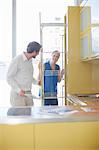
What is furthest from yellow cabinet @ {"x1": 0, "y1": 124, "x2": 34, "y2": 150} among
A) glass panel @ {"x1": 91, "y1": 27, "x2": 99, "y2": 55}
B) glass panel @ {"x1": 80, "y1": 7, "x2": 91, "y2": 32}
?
glass panel @ {"x1": 80, "y1": 7, "x2": 91, "y2": 32}

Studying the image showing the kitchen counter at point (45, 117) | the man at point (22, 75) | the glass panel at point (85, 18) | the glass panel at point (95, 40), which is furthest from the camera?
the man at point (22, 75)

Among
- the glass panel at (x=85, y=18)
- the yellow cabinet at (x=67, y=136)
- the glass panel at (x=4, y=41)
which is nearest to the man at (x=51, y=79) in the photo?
the glass panel at (x=85, y=18)

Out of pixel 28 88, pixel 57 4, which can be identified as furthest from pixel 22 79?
pixel 57 4

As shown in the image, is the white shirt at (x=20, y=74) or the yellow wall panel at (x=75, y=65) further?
the yellow wall panel at (x=75, y=65)

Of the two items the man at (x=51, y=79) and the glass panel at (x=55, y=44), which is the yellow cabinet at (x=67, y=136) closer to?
the man at (x=51, y=79)

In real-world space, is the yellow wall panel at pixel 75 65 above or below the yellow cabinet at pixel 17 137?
above

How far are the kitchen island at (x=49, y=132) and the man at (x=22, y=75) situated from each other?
1556mm

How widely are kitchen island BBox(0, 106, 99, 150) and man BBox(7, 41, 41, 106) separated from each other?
5.10 feet

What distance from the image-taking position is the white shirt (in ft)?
10.4

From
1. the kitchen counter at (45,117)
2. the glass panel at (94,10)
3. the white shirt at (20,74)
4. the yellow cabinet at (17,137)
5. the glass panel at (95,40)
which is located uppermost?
the glass panel at (94,10)

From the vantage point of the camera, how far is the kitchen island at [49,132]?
5.23ft

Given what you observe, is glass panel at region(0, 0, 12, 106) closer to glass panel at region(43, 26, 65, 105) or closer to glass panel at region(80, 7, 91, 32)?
glass panel at region(43, 26, 65, 105)

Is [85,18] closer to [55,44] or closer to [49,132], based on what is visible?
[55,44]

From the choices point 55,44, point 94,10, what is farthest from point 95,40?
point 55,44
